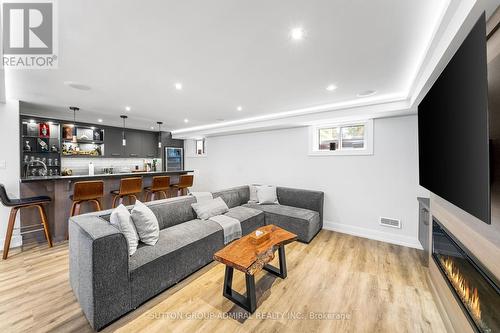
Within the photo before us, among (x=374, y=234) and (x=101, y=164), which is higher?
(x=101, y=164)

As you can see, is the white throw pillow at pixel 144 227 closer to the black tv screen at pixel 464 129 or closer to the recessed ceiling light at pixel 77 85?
the recessed ceiling light at pixel 77 85

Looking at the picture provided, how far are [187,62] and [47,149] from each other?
5.36 meters

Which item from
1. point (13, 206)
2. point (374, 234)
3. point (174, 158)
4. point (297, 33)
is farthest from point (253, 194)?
point (174, 158)

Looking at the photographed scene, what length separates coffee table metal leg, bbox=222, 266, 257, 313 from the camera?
1.85 m

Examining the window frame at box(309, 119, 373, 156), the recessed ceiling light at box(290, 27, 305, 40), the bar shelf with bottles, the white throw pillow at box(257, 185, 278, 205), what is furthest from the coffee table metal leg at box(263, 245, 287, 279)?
the bar shelf with bottles

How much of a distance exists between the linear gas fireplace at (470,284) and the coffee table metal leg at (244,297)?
60.7 inches

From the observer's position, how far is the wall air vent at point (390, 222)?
342 centimetres

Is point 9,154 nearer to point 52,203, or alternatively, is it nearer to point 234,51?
point 52,203

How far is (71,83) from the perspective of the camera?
2740 millimetres

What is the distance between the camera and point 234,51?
1.94 m

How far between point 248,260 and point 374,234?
2958mm

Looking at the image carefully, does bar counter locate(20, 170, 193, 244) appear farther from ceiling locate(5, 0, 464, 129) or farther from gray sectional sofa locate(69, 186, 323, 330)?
gray sectional sofa locate(69, 186, 323, 330)

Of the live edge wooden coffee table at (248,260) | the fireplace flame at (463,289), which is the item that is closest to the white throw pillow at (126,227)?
the live edge wooden coffee table at (248,260)

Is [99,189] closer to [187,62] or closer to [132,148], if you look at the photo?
[187,62]
